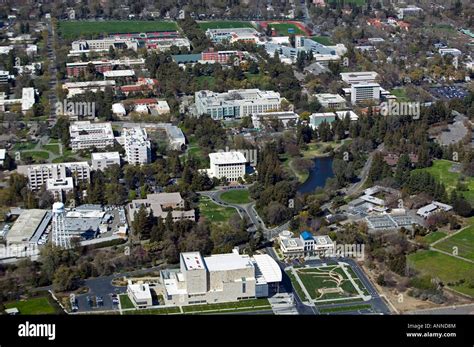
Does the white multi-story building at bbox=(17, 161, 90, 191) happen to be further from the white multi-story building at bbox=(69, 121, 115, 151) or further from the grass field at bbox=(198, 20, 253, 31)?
the grass field at bbox=(198, 20, 253, 31)

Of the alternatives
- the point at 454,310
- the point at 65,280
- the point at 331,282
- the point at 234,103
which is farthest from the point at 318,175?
the point at 65,280

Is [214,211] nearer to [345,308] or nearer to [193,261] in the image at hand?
[193,261]

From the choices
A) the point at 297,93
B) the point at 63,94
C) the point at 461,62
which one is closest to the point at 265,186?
the point at 297,93

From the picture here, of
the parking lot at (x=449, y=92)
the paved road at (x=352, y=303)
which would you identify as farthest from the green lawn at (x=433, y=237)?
the parking lot at (x=449, y=92)

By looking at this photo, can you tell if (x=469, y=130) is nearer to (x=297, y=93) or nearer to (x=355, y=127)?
(x=355, y=127)

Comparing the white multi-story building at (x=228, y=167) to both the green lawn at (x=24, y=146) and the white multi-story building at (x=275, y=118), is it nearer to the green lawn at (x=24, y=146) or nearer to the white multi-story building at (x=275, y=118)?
the white multi-story building at (x=275, y=118)
